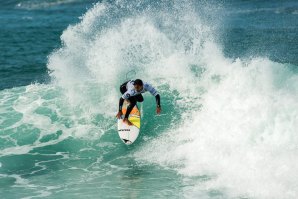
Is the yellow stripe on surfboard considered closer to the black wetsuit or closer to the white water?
the black wetsuit

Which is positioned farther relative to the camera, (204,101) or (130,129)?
(204,101)

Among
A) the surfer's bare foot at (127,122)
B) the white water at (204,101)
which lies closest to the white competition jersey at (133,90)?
the surfer's bare foot at (127,122)

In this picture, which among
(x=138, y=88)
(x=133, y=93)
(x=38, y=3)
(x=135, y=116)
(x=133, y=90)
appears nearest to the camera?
(x=138, y=88)

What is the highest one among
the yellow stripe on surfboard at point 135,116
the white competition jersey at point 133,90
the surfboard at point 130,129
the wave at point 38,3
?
the wave at point 38,3

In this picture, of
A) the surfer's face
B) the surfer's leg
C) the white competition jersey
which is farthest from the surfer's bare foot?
the surfer's face

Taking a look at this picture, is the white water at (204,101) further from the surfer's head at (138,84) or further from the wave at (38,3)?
the wave at (38,3)

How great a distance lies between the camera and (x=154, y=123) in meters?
17.3

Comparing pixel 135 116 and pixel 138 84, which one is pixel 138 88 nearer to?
pixel 138 84

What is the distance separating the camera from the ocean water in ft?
44.0

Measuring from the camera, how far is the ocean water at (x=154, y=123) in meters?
13.4

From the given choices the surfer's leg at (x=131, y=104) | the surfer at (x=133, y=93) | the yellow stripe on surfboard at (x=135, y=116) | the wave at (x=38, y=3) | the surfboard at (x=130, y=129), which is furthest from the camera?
the wave at (x=38, y=3)

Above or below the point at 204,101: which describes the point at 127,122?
below

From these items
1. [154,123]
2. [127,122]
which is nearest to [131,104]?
[127,122]

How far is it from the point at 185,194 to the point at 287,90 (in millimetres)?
5683
